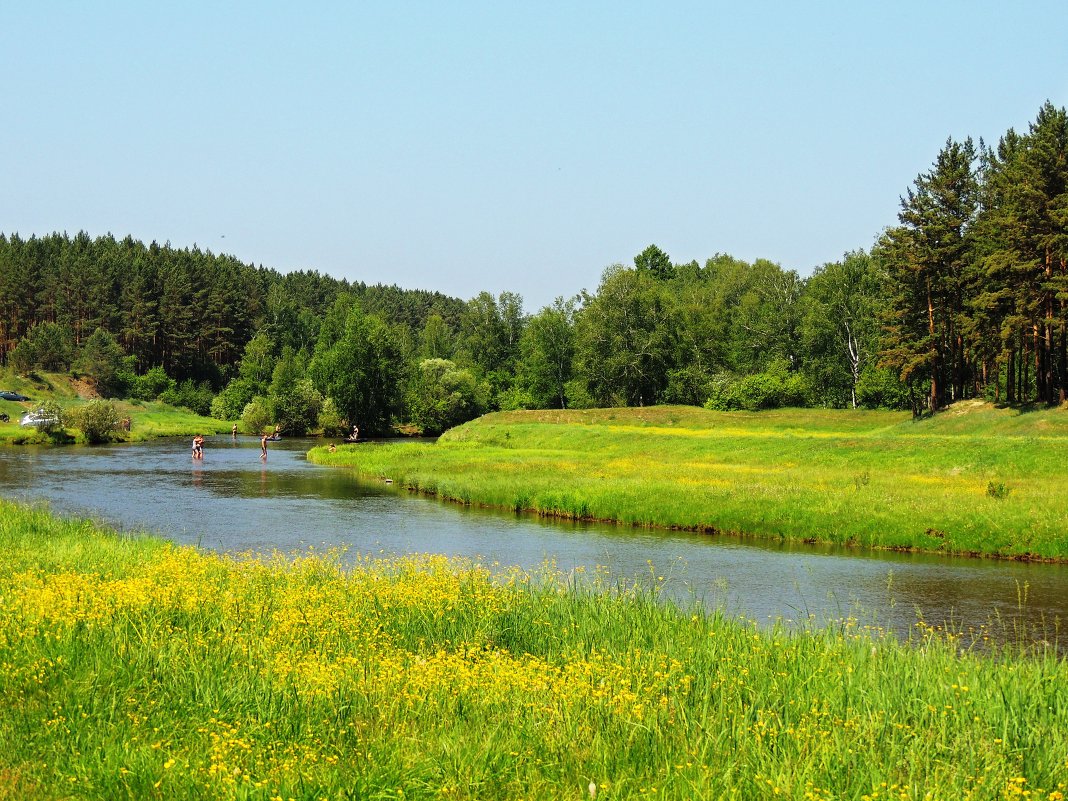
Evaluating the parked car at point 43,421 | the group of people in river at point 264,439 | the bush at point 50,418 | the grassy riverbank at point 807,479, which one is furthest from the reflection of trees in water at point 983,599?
the parked car at point 43,421

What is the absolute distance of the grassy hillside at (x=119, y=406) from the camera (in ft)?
334

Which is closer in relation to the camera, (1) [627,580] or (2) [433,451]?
(1) [627,580]

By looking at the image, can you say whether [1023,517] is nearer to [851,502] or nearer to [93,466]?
[851,502]

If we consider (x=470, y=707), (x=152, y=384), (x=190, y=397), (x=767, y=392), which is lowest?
(x=470, y=707)

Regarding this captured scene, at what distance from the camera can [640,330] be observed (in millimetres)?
107062

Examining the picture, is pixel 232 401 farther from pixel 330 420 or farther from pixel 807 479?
pixel 807 479

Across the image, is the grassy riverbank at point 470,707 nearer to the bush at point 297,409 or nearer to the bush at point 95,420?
the bush at point 95,420

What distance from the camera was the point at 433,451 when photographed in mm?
67312

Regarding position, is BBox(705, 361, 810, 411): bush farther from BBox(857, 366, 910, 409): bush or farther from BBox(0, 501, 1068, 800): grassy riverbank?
BBox(0, 501, 1068, 800): grassy riverbank

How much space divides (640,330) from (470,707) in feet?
324

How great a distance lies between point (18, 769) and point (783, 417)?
73.7 meters

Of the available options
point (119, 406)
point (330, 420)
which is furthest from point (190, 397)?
point (330, 420)

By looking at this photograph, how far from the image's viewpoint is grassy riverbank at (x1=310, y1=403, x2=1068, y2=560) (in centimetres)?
3039

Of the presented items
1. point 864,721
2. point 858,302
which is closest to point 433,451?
point 858,302
